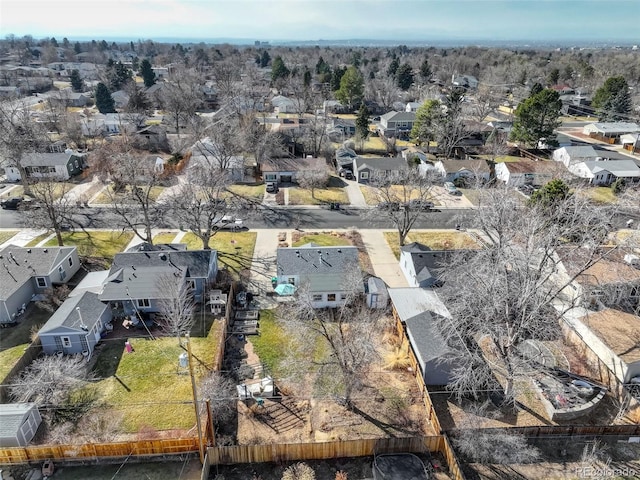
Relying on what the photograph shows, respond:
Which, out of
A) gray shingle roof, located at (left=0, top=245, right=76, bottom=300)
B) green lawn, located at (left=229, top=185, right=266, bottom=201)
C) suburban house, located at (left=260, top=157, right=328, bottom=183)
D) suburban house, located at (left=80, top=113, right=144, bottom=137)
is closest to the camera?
gray shingle roof, located at (left=0, top=245, right=76, bottom=300)

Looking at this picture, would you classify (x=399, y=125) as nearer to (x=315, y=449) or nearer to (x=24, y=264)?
(x=24, y=264)

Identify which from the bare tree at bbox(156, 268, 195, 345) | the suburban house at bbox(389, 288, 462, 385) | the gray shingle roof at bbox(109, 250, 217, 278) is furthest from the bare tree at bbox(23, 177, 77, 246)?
the suburban house at bbox(389, 288, 462, 385)

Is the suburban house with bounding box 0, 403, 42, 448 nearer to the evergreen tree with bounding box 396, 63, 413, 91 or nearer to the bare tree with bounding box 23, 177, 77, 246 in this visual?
the bare tree with bounding box 23, 177, 77, 246

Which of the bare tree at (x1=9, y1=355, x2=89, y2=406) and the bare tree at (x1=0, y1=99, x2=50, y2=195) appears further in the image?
the bare tree at (x1=0, y1=99, x2=50, y2=195)

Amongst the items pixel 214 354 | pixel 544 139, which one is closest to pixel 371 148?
pixel 544 139

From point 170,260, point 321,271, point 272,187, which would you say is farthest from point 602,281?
point 272,187

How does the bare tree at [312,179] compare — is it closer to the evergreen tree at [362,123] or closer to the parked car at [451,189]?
the parked car at [451,189]
